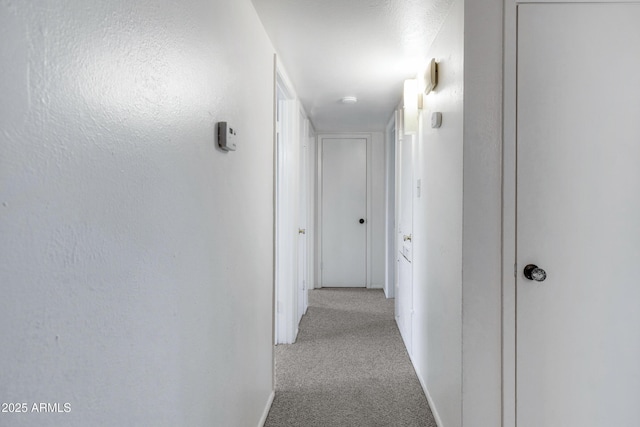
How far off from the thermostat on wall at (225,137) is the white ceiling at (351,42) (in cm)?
82

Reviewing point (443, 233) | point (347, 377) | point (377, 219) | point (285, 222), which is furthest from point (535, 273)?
point (377, 219)

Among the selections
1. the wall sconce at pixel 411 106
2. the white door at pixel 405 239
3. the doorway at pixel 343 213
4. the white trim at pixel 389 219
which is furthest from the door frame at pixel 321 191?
the wall sconce at pixel 411 106

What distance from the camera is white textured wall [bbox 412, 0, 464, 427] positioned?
5.90 feet

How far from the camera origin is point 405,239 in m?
3.42

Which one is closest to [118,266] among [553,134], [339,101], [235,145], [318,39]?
[235,145]

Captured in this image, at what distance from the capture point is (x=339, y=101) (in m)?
3.84

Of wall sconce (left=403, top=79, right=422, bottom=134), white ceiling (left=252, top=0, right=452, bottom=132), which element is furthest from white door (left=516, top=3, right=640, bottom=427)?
wall sconce (left=403, top=79, right=422, bottom=134)

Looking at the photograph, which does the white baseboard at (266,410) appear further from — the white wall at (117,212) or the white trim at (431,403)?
the white trim at (431,403)

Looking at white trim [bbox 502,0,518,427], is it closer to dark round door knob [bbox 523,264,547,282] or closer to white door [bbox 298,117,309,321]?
dark round door knob [bbox 523,264,547,282]

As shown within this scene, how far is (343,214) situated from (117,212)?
486 centimetres

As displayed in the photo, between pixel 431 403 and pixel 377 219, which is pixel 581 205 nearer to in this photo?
pixel 431 403

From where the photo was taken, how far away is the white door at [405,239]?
3.15 metres

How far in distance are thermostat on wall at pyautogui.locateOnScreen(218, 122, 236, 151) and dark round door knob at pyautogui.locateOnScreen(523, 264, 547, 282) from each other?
4.24 feet

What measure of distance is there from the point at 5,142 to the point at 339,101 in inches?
138
